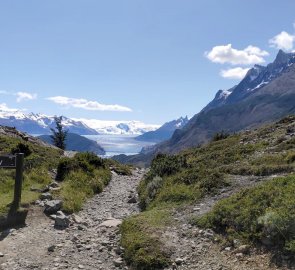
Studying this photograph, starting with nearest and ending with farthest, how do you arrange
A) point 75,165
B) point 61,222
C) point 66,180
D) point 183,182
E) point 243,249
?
1. point 243,249
2. point 61,222
3. point 183,182
4. point 66,180
5. point 75,165

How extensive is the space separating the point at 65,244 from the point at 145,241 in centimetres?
309

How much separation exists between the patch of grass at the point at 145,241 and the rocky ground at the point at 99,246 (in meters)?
0.31

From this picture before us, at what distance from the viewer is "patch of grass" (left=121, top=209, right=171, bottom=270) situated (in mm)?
13285

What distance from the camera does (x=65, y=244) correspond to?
15383 millimetres

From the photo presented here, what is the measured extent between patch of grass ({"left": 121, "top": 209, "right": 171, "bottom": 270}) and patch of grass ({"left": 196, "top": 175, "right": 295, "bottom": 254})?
1.74m

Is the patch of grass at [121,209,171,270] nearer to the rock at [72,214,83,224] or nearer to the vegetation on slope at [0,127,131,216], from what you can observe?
the rock at [72,214,83,224]

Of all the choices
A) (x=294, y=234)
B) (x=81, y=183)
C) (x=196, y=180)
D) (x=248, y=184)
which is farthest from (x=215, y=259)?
(x=81, y=183)

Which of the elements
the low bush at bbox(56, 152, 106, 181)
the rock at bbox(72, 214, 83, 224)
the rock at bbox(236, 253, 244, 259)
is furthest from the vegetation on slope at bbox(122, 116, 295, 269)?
the low bush at bbox(56, 152, 106, 181)

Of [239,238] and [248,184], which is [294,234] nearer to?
[239,238]

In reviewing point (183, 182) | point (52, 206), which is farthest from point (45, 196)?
point (183, 182)

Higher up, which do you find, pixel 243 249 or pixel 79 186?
pixel 79 186

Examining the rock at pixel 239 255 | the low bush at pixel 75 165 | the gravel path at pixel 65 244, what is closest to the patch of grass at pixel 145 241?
the gravel path at pixel 65 244

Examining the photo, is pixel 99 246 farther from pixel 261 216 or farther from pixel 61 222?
pixel 261 216

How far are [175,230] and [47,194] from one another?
7.68 metres
